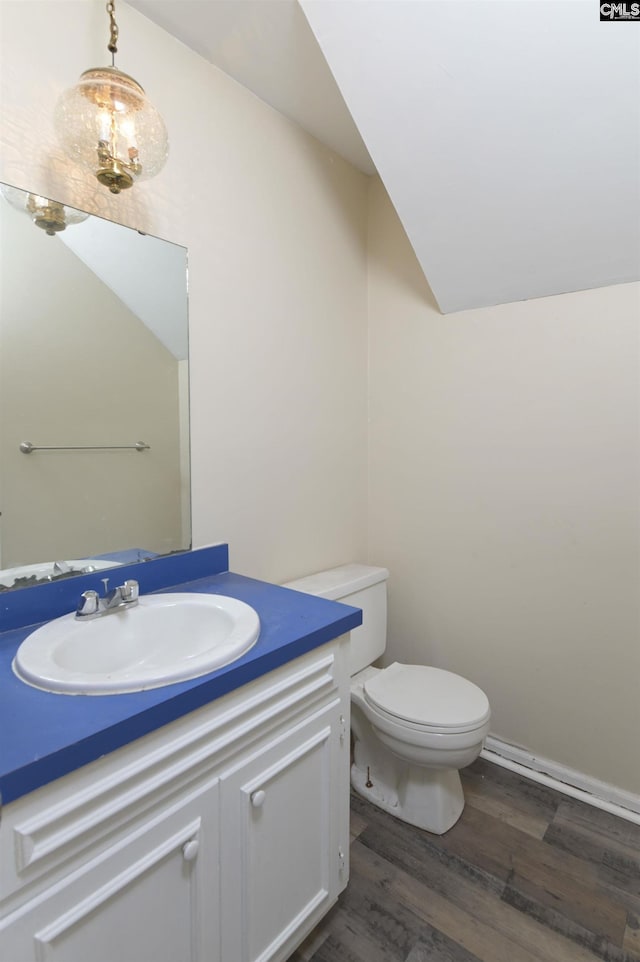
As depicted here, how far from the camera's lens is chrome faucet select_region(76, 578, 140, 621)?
3.35 ft

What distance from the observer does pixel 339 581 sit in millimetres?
1745

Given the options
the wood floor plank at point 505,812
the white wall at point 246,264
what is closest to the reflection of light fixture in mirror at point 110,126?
the white wall at point 246,264

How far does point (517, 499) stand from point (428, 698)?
0.79 meters

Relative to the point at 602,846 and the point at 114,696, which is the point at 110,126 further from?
the point at 602,846

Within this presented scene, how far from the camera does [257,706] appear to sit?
35.1 inches

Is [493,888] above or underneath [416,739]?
underneath

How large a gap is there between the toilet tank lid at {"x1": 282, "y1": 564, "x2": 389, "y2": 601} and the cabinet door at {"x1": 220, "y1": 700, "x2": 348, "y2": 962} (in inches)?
21.7

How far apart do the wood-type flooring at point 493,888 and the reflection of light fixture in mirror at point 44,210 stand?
1.88 meters

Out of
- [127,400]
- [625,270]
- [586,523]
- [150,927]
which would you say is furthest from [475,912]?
[625,270]

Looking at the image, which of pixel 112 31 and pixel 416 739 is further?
pixel 416 739

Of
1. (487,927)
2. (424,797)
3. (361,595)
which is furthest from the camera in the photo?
(361,595)

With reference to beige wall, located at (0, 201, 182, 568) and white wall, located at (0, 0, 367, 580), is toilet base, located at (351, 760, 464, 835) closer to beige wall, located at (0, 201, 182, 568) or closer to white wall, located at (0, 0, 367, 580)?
white wall, located at (0, 0, 367, 580)

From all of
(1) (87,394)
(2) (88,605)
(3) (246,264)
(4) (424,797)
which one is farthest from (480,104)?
(4) (424,797)

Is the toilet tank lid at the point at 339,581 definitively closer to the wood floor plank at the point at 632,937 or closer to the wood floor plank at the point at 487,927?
the wood floor plank at the point at 487,927
